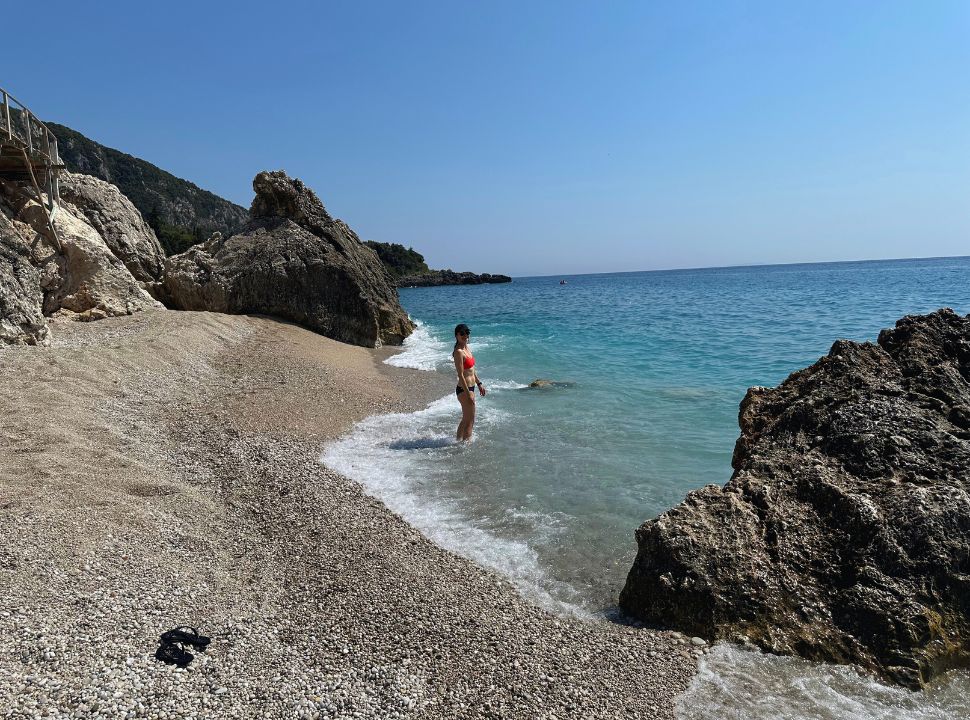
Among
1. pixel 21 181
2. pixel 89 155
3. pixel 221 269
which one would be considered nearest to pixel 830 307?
pixel 221 269

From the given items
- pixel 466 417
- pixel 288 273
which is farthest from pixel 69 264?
pixel 466 417

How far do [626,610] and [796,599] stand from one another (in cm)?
127

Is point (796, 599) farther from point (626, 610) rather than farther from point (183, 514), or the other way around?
point (183, 514)

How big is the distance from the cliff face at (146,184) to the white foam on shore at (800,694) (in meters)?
97.1

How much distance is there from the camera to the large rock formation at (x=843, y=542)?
4277 millimetres

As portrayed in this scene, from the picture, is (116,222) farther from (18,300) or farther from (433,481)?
(433,481)

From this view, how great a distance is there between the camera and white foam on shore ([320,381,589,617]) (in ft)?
18.0

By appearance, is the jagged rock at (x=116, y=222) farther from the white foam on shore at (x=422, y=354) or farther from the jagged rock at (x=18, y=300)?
the white foam on shore at (x=422, y=354)

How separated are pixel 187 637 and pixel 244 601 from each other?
0.65 m

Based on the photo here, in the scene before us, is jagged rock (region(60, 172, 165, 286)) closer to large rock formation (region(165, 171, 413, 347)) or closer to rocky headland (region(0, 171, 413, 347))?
rocky headland (region(0, 171, 413, 347))

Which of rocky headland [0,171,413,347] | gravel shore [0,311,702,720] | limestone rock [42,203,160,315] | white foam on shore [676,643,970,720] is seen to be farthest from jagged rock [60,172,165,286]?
white foam on shore [676,643,970,720]

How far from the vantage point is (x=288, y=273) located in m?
18.4

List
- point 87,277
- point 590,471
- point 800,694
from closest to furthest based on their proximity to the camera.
A: point 800,694
point 590,471
point 87,277

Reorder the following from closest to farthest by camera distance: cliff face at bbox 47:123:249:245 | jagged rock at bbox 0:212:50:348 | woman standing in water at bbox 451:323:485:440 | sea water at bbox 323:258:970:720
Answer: sea water at bbox 323:258:970:720 → woman standing in water at bbox 451:323:485:440 → jagged rock at bbox 0:212:50:348 → cliff face at bbox 47:123:249:245
